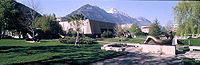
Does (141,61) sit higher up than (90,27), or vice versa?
(90,27)

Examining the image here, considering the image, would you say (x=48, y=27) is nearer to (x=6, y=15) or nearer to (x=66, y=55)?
(x=6, y=15)

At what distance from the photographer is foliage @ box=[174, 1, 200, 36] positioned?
14102mm

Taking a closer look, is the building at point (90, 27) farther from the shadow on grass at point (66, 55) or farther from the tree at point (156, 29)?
the shadow on grass at point (66, 55)

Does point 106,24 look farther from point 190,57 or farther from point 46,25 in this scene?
point 190,57

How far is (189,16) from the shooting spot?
1540 cm

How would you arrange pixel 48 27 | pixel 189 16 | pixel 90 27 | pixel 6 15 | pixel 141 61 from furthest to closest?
pixel 90 27 → pixel 48 27 → pixel 6 15 → pixel 189 16 → pixel 141 61

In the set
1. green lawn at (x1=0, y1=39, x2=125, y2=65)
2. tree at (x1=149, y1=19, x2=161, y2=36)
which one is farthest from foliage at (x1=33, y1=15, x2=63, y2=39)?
tree at (x1=149, y1=19, x2=161, y2=36)

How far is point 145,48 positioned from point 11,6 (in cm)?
2939

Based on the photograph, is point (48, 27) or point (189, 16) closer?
point (189, 16)

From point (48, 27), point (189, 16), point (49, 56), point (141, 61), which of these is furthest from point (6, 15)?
point (189, 16)

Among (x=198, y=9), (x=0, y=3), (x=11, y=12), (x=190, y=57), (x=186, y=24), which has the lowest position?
(x=190, y=57)

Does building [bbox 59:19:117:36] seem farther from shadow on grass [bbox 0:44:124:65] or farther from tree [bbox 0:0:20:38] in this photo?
shadow on grass [bbox 0:44:124:65]

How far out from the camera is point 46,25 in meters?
37.2

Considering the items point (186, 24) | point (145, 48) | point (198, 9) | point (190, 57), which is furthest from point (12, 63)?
point (186, 24)
